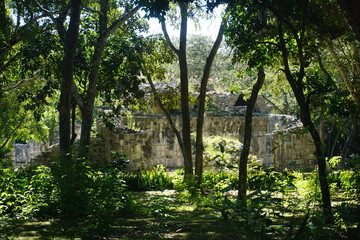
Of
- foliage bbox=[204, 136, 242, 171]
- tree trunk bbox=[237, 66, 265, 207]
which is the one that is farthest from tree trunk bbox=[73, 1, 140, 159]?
foliage bbox=[204, 136, 242, 171]

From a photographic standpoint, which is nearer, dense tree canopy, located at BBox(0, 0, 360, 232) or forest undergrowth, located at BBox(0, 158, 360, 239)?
forest undergrowth, located at BBox(0, 158, 360, 239)

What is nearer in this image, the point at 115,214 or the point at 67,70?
the point at 115,214

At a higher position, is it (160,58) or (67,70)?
(160,58)

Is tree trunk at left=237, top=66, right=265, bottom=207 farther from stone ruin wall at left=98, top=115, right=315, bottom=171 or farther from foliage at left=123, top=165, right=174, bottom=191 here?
stone ruin wall at left=98, top=115, right=315, bottom=171

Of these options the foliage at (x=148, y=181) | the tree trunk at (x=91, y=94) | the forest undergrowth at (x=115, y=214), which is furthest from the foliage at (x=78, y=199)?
the foliage at (x=148, y=181)

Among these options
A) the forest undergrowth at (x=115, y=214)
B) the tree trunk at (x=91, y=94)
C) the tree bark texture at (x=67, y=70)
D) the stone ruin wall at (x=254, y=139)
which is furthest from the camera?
the stone ruin wall at (x=254, y=139)

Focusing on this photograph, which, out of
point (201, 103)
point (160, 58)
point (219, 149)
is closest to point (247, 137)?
point (201, 103)

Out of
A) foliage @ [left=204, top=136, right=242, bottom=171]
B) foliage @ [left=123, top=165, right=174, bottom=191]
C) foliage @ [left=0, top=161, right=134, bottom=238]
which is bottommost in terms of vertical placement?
foliage @ [left=123, top=165, right=174, bottom=191]

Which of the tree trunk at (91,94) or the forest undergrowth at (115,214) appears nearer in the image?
the forest undergrowth at (115,214)

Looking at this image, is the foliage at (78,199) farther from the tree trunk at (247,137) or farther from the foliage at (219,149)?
the foliage at (219,149)

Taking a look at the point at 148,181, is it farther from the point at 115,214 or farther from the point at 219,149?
the point at 115,214

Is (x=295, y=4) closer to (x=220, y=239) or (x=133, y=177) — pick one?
(x=220, y=239)

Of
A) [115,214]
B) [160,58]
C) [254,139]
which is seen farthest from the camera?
[254,139]

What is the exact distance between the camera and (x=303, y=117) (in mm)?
5992
